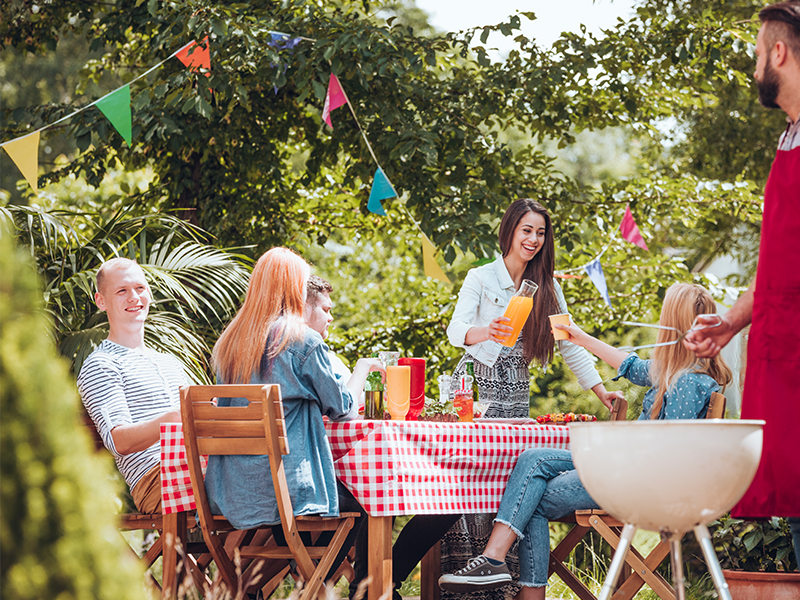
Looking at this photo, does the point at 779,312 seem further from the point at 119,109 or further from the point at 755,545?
the point at 119,109

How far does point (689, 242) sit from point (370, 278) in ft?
12.0

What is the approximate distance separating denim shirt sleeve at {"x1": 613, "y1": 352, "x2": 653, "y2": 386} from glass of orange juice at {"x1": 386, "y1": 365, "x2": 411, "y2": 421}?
0.90 meters

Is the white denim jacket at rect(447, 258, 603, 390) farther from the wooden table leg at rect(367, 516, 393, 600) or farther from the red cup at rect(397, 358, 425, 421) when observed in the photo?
the wooden table leg at rect(367, 516, 393, 600)

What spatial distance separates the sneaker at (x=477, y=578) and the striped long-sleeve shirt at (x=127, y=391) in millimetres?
1112

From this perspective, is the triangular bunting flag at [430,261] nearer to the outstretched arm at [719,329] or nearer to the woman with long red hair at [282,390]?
the woman with long red hair at [282,390]

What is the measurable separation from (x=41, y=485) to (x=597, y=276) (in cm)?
420

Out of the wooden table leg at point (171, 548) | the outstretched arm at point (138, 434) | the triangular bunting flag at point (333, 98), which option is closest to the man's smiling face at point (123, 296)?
the outstretched arm at point (138, 434)

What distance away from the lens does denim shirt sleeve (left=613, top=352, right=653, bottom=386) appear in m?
2.95

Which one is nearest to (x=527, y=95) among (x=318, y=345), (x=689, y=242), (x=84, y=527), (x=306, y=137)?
(x=306, y=137)

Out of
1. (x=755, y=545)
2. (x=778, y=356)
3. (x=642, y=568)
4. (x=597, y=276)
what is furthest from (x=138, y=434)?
(x=597, y=276)

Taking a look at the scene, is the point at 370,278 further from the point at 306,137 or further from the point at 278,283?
the point at 278,283

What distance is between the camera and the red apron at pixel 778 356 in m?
1.64

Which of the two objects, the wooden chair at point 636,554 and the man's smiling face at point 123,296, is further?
the man's smiling face at point 123,296

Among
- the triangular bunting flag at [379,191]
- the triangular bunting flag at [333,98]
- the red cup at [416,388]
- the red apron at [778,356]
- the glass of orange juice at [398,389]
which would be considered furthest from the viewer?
the triangular bunting flag at [379,191]
